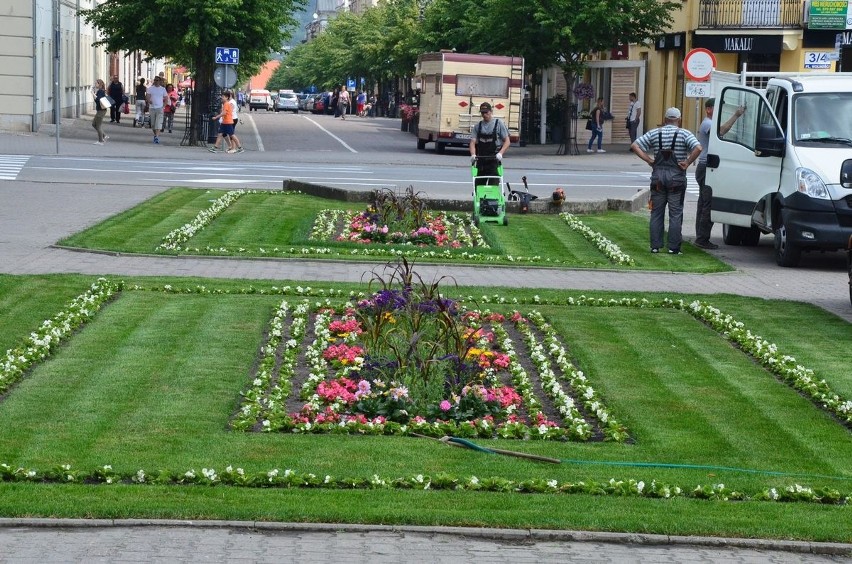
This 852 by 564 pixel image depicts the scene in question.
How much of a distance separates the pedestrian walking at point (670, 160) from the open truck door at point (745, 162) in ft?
2.90

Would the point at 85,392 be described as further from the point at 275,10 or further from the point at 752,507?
the point at 275,10

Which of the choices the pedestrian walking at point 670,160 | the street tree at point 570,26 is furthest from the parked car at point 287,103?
the pedestrian walking at point 670,160

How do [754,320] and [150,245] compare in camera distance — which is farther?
[150,245]

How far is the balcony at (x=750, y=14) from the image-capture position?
48.5 m

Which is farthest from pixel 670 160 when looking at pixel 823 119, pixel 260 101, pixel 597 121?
pixel 260 101

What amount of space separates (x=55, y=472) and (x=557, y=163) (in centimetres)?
3431

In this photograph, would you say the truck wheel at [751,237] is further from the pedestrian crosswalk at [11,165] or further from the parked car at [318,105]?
the parked car at [318,105]

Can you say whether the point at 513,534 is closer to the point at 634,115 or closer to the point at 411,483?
the point at 411,483

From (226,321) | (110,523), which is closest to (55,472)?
(110,523)

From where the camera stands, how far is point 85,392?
355 inches

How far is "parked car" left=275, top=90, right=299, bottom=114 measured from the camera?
103 meters

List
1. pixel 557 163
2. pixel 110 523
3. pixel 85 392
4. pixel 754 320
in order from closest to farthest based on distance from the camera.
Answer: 1. pixel 110 523
2. pixel 85 392
3. pixel 754 320
4. pixel 557 163

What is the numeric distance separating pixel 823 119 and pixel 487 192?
16.7 ft

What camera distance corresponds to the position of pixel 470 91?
146 ft
